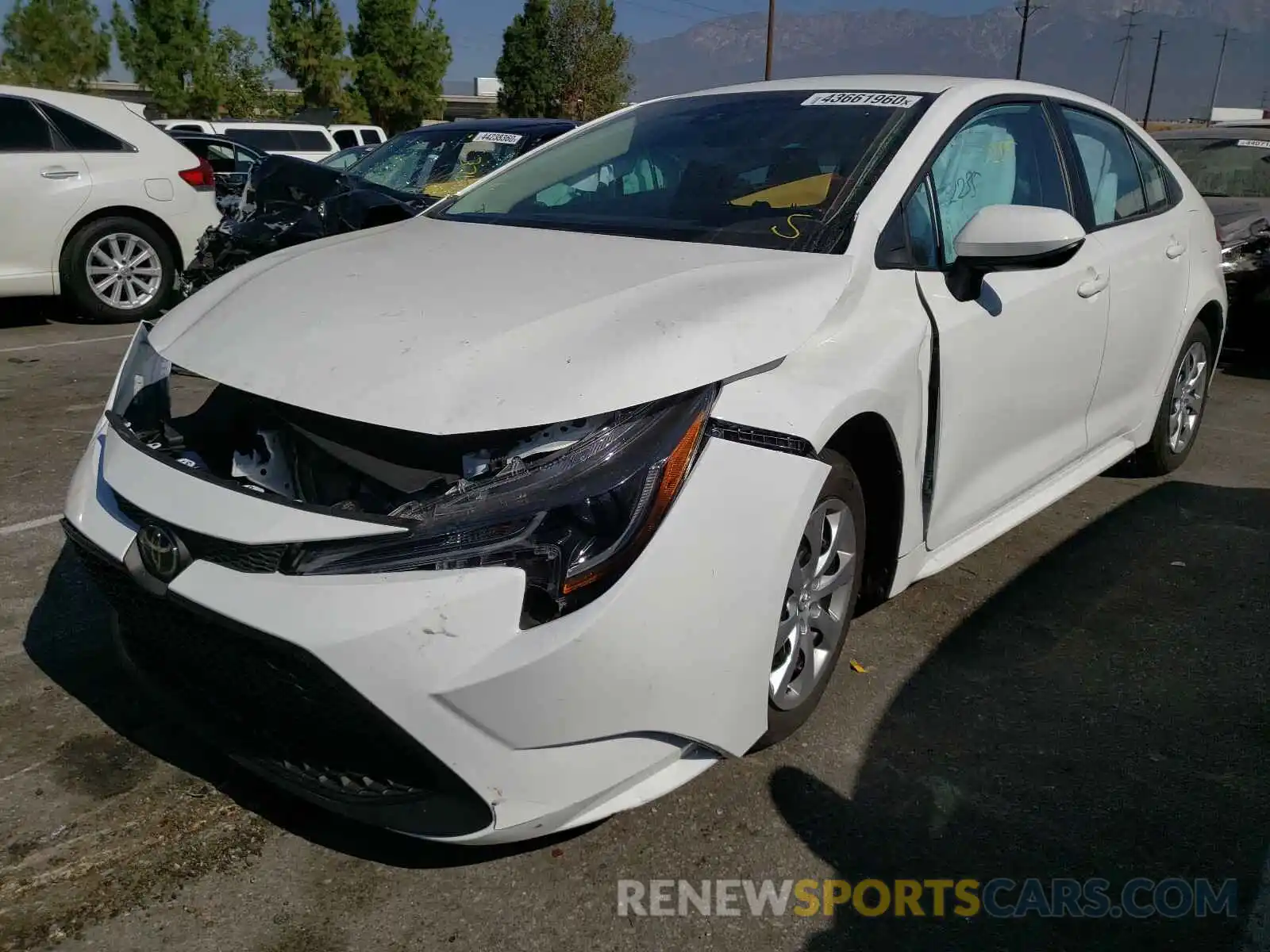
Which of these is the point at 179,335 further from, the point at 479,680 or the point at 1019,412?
the point at 1019,412

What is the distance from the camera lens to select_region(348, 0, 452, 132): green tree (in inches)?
1473

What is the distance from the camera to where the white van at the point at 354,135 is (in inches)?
899

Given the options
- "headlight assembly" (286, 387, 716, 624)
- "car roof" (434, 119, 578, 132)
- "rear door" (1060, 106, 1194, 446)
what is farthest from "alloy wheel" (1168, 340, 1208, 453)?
"car roof" (434, 119, 578, 132)

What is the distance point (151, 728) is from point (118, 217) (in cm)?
641

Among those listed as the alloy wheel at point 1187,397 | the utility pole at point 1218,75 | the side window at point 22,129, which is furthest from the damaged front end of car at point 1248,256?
the utility pole at point 1218,75

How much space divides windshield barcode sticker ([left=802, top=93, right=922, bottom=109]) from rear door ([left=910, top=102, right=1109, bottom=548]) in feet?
0.62

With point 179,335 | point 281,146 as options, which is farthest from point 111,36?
point 179,335

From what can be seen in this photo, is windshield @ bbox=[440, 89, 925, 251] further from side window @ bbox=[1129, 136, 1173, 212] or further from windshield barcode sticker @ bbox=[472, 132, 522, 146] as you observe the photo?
windshield barcode sticker @ bbox=[472, 132, 522, 146]

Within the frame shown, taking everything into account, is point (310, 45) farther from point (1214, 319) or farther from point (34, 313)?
point (1214, 319)

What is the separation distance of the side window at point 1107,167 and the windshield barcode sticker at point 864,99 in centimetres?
90

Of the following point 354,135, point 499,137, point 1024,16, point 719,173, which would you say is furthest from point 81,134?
point 1024,16

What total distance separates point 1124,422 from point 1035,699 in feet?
5.18

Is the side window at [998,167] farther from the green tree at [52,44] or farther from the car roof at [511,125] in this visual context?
the green tree at [52,44]

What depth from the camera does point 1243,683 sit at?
3135 millimetres
